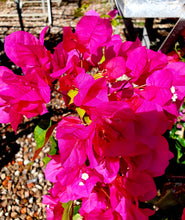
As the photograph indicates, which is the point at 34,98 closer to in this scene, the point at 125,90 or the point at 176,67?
the point at 125,90

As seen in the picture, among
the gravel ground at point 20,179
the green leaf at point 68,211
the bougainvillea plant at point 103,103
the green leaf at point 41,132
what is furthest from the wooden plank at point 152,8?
the gravel ground at point 20,179

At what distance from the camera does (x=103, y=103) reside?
36cm

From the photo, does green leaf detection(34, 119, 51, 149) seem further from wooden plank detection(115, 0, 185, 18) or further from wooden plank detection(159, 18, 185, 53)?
wooden plank detection(159, 18, 185, 53)

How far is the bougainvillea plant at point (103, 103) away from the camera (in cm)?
37

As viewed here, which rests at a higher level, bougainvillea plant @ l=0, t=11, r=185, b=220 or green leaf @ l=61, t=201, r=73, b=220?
bougainvillea plant @ l=0, t=11, r=185, b=220

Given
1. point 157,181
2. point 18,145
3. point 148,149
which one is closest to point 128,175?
point 148,149

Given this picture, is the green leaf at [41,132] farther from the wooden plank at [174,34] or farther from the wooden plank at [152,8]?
the wooden plank at [174,34]

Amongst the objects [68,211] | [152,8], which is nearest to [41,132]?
[68,211]

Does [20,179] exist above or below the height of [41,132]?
below

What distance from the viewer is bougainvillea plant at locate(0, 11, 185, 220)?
37 centimetres

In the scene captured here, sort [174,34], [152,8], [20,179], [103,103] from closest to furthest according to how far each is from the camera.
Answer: [103,103]
[152,8]
[174,34]
[20,179]

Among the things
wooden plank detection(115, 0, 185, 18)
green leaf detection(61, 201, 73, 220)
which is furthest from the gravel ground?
wooden plank detection(115, 0, 185, 18)

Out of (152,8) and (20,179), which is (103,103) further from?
(20,179)

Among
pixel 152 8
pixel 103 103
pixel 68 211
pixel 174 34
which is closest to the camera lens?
pixel 103 103
